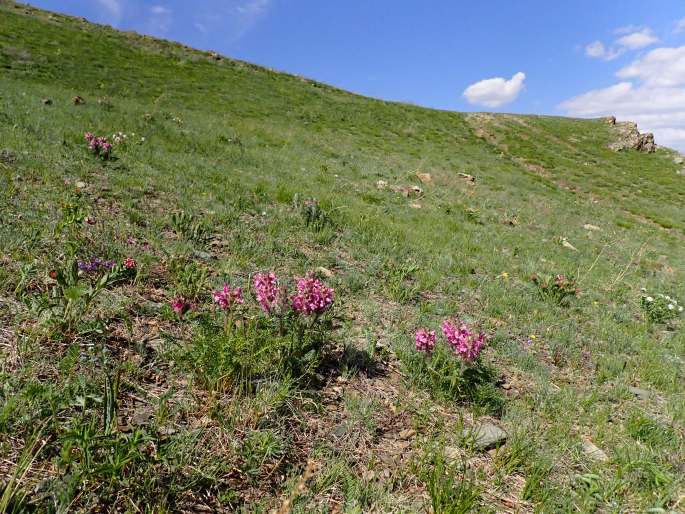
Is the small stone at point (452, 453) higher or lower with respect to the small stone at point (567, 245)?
lower

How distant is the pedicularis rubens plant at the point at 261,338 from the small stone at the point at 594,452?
262cm

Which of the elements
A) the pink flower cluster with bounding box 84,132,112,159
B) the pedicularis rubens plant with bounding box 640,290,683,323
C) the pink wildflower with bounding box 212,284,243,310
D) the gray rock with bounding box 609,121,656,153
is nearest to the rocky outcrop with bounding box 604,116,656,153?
the gray rock with bounding box 609,121,656,153

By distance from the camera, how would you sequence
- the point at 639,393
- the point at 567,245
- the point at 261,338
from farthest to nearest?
the point at 567,245 → the point at 639,393 → the point at 261,338

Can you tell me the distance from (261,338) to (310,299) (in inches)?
23.3

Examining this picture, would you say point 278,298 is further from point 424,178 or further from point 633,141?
point 633,141

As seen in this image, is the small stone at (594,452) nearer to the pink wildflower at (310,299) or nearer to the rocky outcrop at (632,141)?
the pink wildflower at (310,299)

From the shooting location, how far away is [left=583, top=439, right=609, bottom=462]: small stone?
3552mm

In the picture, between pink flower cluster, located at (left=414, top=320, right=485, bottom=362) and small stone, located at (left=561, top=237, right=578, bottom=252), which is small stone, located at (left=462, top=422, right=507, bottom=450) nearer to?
pink flower cluster, located at (left=414, top=320, right=485, bottom=362)

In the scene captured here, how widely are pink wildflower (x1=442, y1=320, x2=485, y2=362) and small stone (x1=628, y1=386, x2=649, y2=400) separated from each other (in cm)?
240

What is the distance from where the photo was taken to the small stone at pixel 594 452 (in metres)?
3.55

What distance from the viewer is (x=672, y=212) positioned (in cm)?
2223

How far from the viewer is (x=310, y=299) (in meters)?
3.88

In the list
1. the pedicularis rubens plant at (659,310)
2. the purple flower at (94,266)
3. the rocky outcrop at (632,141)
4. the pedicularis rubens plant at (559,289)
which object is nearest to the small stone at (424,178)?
the pedicularis rubens plant at (559,289)

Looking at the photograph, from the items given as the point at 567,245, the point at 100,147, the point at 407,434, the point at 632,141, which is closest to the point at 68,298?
the point at 407,434
